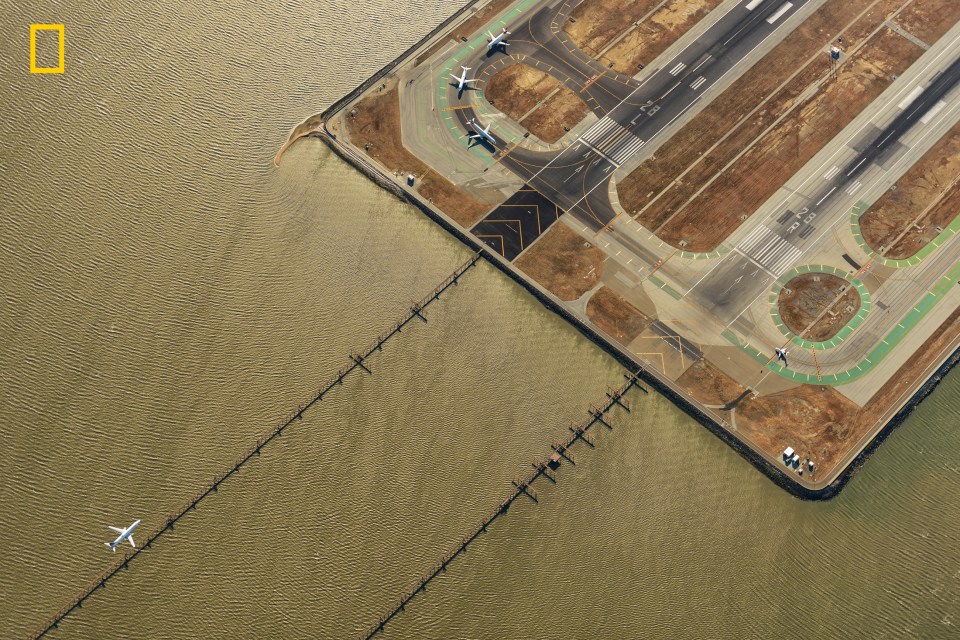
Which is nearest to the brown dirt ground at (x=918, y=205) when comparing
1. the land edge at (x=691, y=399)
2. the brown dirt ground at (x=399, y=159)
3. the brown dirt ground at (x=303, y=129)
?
the land edge at (x=691, y=399)

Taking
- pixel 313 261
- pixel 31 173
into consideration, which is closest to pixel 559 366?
pixel 313 261

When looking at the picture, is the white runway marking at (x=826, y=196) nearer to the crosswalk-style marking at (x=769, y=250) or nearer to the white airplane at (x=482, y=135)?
the crosswalk-style marking at (x=769, y=250)

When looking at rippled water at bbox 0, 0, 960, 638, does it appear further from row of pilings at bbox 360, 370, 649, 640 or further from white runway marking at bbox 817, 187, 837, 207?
white runway marking at bbox 817, 187, 837, 207

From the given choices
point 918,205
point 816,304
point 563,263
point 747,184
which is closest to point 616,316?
point 563,263

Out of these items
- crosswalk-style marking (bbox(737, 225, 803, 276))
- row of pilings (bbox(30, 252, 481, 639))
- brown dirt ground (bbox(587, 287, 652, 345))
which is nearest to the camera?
row of pilings (bbox(30, 252, 481, 639))

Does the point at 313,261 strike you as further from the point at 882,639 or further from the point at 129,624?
the point at 882,639

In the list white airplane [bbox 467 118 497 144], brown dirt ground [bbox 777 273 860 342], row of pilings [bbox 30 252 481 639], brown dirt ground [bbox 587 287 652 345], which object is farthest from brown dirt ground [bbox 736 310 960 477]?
white airplane [bbox 467 118 497 144]
